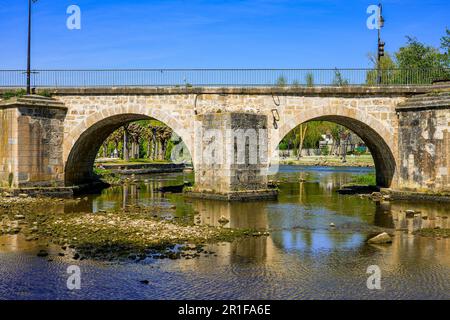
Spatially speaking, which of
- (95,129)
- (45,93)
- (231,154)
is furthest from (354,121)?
(45,93)

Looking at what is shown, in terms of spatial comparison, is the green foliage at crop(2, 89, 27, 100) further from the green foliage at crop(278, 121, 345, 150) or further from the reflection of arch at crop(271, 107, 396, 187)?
the green foliage at crop(278, 121, 345, 150)

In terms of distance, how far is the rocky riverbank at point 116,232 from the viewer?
11.4 m

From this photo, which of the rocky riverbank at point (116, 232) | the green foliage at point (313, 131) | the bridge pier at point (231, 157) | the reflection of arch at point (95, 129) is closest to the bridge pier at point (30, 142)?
the reflection of arch at point (95, 129)

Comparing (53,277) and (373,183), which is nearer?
(53,277)

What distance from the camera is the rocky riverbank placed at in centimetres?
1135

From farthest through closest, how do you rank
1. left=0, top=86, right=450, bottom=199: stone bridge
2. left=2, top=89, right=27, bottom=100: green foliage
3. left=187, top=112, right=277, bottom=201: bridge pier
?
1. left=2, top=89, right=27, bottom=100: green foliage
2. left=0, top=86, right=450, bottom=199: stone bridge
3. left=187, top=112, right=277, bottom=201: bridge pier

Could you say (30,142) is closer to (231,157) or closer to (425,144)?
(231,157)

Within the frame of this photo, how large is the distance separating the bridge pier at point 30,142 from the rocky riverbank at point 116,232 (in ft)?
14.8

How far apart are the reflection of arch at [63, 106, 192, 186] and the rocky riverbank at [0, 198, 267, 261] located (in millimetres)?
6209

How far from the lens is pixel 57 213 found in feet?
56.8

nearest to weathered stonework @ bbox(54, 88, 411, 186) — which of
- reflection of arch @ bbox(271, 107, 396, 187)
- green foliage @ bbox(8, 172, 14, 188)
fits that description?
Answer: reflection of arch @ bbox(271, 107, 396, 187)

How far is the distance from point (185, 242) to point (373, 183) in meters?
20.0
